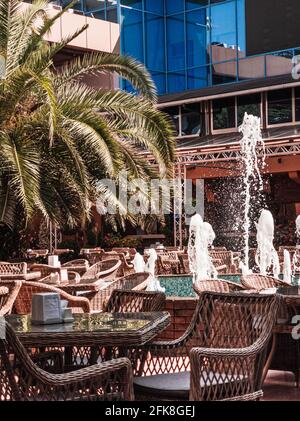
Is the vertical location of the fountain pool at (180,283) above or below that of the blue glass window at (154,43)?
below

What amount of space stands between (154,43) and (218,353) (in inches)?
1195

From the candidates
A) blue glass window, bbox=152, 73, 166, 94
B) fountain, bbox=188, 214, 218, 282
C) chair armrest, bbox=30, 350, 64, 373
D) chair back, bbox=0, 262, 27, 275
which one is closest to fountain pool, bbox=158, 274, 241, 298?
fountain, bbox=188, 214, 218, 282

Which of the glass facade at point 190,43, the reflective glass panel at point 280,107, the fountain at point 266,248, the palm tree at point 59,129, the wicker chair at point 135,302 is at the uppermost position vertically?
the glass facade at point 190,43

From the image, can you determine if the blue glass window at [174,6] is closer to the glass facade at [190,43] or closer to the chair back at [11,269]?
the glass facade at [190,43]

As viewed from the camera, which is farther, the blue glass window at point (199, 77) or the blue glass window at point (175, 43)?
the blue glass window at point (175, 43)

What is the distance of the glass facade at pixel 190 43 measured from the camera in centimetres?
3133

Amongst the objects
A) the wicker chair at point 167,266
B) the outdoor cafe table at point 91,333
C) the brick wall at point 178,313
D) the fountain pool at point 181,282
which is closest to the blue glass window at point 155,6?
the wicker chair at point 167,266

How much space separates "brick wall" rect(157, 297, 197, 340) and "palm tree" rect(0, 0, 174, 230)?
180 inches

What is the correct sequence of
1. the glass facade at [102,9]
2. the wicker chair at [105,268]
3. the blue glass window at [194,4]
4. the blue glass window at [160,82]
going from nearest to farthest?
the wicker chair at [105,268] < the blue glass window at [194,4] < the blue glass window at [160,82] < the glass facade at [102,9]

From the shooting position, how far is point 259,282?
26.3 feet

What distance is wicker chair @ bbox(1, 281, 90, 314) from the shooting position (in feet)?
24.5

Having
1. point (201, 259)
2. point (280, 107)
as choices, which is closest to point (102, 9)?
point (280, 107)
